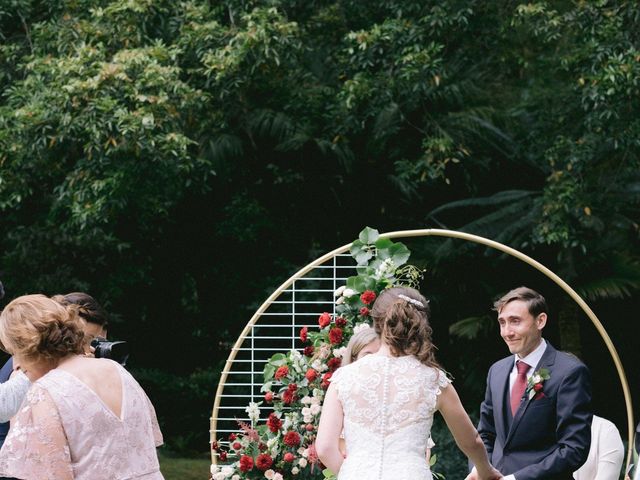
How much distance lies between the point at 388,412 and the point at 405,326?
32cm

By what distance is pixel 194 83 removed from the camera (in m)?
10.0

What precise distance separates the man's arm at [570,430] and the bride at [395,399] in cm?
119

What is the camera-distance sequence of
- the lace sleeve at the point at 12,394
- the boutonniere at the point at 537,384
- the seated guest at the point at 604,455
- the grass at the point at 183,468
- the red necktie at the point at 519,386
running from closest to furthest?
the lace sleeve at the point at 12,394 → the boutonniere at the point at 537,384 → the red necktie at the point at 519,386 → the seated guest at the point at 604,455 → the grass at the point at 183,468

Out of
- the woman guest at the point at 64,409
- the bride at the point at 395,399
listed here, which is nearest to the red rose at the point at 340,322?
the bride at the point at 395,399

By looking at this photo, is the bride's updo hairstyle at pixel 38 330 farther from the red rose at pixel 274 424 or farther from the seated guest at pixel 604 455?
the seated guest at pixel 604 455

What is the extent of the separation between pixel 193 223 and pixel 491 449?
8235 mm

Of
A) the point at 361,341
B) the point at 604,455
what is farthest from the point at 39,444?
the point at 604,455

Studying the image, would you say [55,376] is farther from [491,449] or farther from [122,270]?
[122,270]

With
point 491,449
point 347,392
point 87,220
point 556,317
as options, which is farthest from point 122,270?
point 347,392

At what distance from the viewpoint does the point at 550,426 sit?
5223 mm

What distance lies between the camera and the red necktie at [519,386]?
5324 mm

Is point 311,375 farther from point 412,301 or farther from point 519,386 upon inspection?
point 412,301

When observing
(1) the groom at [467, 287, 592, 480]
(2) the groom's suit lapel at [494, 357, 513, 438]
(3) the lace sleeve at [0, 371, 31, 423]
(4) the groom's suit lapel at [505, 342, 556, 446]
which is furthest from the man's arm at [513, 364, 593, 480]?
(3) the lace sleeve at [0, 371, 31, 423]

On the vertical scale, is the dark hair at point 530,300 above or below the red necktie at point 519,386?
above
